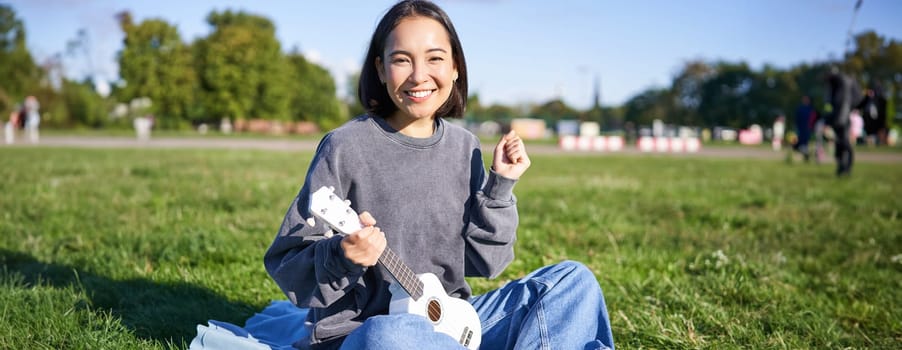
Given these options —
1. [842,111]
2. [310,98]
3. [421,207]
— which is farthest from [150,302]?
[310,98]

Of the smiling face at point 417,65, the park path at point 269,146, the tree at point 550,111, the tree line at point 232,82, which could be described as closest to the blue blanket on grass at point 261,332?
the smiling face at point 417,65

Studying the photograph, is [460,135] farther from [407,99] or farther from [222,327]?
[222,327]

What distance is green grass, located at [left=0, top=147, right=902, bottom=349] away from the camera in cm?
335

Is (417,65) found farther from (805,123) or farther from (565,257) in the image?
(805,123)

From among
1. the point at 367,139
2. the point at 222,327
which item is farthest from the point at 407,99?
the point at 222,327

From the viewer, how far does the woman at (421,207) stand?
7.61ft

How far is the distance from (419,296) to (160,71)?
2582 inches

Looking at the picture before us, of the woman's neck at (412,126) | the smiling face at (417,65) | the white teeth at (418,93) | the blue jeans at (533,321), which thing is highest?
the smiling face at (417,65)

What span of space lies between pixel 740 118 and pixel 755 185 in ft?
248

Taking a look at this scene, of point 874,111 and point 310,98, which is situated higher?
point 310,98

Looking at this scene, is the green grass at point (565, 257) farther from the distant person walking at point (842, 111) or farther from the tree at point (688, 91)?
the tree at point (688, 91)

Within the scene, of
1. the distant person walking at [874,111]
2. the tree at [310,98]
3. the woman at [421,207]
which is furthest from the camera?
the tree at [310,98]

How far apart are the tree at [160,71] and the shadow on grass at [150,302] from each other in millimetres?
57713

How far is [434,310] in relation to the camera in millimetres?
2385
